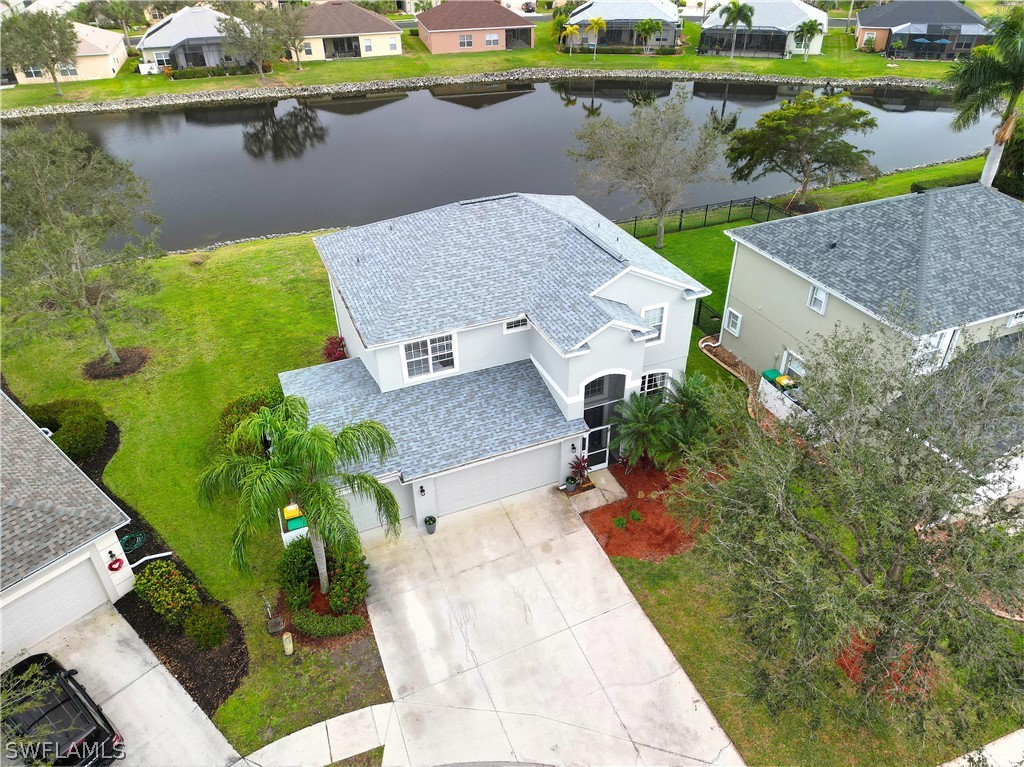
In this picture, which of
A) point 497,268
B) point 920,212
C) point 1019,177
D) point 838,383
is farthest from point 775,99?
point 838,383

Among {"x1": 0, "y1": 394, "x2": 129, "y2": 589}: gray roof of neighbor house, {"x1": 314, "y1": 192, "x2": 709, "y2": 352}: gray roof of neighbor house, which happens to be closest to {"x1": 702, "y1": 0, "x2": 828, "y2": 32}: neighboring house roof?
{"x1": 314, "y1": 192, "x2": 709, "y2": 352}: gray roof of neighbor house

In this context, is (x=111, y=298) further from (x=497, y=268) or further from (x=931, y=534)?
(x=931, y=534)

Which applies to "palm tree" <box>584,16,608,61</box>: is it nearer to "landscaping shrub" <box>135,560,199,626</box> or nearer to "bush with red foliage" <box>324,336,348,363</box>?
"bush with red foliage" <box>324,336,348,363</box>

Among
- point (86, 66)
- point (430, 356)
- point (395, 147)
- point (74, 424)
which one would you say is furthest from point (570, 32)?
point (74, 424)

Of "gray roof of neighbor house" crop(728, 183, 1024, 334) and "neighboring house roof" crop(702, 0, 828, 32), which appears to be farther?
"neighboring house roof" crop(702, 0, 828, 32)

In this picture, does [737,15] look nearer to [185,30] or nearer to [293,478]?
[185,30]

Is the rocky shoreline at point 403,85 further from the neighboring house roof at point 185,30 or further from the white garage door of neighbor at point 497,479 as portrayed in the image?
the white garage door of neighbor at point 497,479
